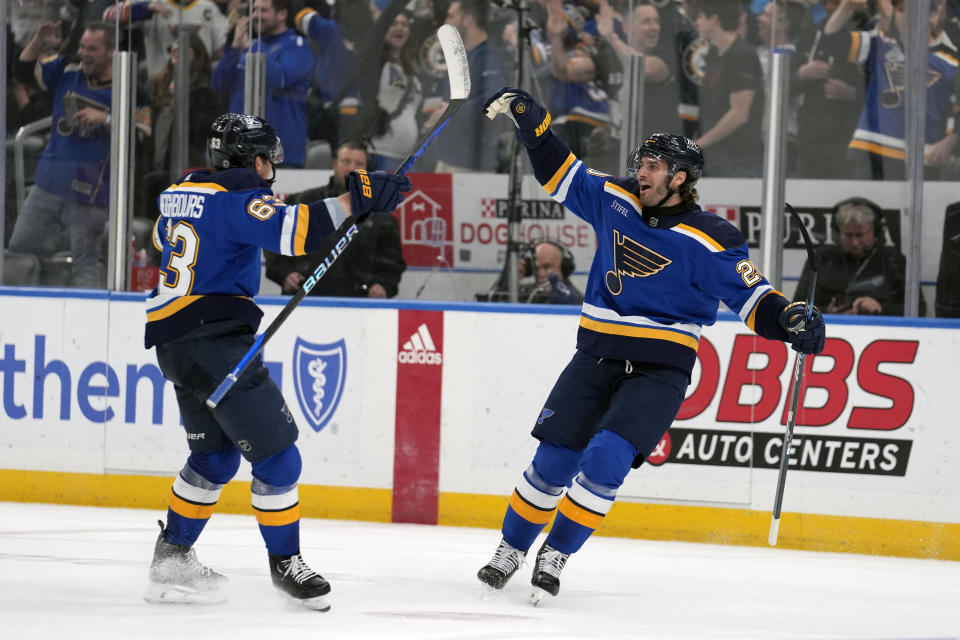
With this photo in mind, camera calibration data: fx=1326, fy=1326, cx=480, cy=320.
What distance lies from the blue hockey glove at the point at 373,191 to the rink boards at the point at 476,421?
6.45ft

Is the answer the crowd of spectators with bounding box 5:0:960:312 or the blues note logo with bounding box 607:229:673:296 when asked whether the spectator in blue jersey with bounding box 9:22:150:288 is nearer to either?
the crowd of spectators with bounding box 5:0:960:312

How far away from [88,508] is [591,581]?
91.6 inches

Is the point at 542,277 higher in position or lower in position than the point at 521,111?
lower

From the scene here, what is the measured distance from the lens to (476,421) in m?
5.09

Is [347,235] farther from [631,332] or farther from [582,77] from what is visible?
[582,77]

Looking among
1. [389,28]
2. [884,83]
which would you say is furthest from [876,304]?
[389,28]

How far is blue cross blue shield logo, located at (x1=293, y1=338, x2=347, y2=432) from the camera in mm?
5188

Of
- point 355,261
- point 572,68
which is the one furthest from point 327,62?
point 572,68

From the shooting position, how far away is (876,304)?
201 inches

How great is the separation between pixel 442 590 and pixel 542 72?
2818mm

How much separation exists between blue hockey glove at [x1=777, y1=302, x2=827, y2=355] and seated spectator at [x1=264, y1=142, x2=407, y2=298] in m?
2.50

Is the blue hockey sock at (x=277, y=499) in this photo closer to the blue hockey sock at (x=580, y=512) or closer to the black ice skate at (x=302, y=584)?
the black ice skate at (x=302, y=584)

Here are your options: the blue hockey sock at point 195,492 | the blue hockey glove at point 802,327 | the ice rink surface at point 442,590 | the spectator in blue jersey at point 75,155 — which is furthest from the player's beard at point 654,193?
the spectator in blue jersey at point 75,155

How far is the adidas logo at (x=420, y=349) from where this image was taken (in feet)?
16.9
